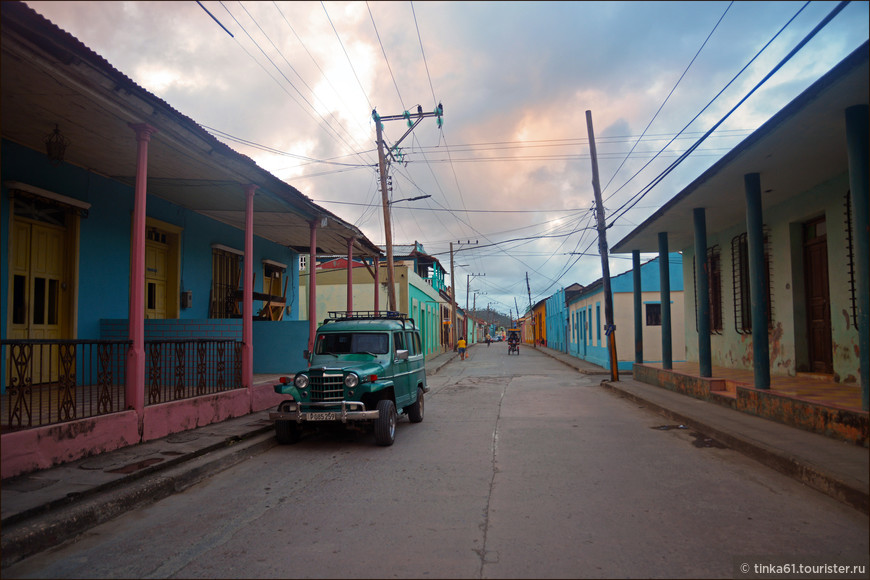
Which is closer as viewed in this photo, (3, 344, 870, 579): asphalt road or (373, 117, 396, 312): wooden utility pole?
(3, 344, 870, 579): asphalt road

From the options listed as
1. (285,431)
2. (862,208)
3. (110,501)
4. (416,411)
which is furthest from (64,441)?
(862,208)

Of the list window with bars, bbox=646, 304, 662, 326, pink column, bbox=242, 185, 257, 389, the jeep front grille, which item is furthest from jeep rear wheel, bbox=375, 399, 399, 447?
window with bars, bbox=646, 304, 662, 326

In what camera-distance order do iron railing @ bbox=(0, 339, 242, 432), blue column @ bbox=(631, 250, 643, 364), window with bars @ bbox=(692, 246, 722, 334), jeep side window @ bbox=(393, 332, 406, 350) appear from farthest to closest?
1. blue column @ bbox=(631, 250, 643, 364)
2. window with bars @ bbox=(692, 246, 722, 334)
3. jeep side window @ bbox=(393, 332, 406, 350)
4. iron railing @ bbox=(0, 339, 242, 432)

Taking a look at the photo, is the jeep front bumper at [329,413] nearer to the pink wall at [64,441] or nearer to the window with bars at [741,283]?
the pink wall at [64,441]

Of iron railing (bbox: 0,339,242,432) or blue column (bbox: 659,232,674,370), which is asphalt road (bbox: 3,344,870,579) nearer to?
iron railing (bbox: 0,339,242,432)

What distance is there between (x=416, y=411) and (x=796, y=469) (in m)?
6.15

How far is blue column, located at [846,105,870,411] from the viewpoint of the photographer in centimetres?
728

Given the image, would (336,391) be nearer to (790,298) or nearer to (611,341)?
(790,298)

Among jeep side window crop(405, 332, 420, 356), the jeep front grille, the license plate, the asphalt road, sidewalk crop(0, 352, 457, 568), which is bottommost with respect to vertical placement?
the asphalt road

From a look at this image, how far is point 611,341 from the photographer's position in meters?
19.2

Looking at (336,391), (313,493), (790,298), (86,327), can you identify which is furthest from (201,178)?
(790,298)

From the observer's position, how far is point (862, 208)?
24.2 feet

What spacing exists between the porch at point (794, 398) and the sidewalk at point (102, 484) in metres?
7.81

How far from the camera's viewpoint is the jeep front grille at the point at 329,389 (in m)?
8.43
